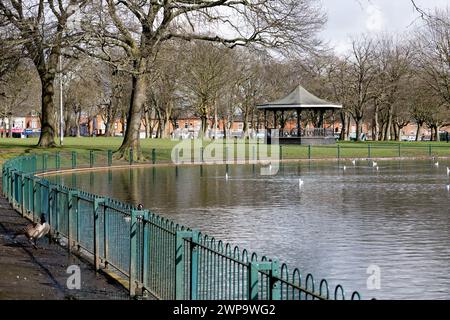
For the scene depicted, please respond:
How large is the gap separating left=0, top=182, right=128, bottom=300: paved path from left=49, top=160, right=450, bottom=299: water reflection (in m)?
3.91

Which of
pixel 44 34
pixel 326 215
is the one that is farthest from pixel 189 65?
pixel 326 215

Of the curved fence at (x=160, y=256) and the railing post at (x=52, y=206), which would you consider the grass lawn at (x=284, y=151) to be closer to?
the railing post at (x=52, y=206)

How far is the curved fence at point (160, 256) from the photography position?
8.20 metres

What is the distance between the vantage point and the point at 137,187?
32.2 metres

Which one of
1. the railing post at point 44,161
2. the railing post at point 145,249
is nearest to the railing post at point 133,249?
the railing post at point 145,249

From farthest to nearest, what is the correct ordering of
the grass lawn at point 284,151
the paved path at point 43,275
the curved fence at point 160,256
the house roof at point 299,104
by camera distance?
the house roof at point 299,104 → the grass lawn at point 284,151 → the paved path at point 43,275 → the curved fence at point 160,256

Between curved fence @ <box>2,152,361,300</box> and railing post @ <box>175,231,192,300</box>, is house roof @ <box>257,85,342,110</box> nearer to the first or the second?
curved fence @ <box>2,152,361,300</box>

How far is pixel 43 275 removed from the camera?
1270 cm

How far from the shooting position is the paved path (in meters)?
11.3

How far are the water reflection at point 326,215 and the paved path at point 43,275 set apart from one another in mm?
3906

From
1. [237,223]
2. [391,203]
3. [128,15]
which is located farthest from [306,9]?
[237,223]

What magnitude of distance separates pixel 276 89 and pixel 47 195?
8246cm

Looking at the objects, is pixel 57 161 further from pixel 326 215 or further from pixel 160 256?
pixel 160 256

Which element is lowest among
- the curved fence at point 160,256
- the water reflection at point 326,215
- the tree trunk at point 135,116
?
the water reflection at point 326,215
